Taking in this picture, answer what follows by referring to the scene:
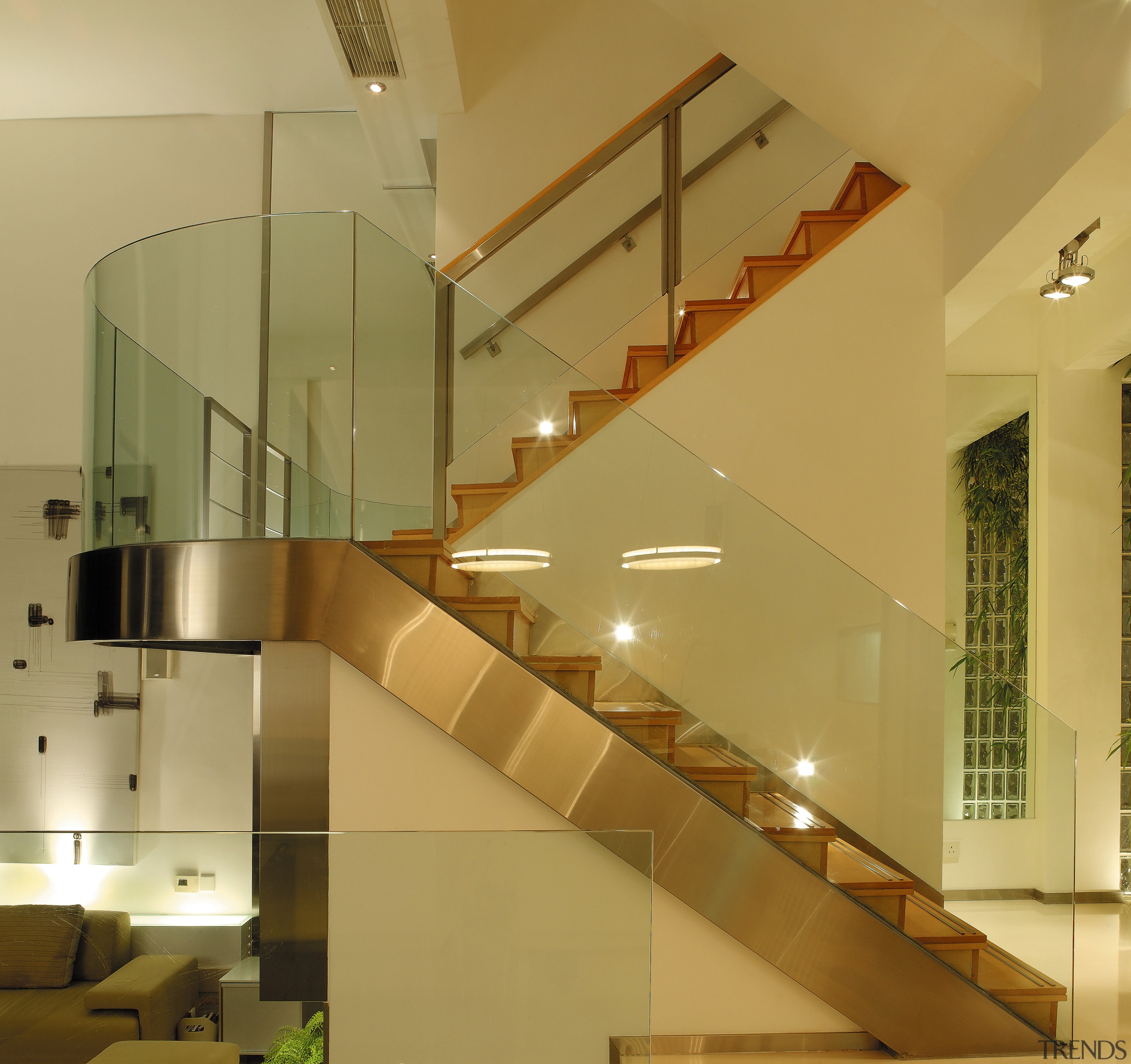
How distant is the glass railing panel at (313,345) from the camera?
2828mm

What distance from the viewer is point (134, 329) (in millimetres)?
3090

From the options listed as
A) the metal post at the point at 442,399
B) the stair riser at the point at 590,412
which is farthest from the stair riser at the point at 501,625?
the stair riser at the point at 590,412

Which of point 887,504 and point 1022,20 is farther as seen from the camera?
point 887,504

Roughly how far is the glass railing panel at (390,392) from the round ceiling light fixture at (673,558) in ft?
2.23

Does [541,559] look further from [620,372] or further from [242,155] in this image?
[242,155]

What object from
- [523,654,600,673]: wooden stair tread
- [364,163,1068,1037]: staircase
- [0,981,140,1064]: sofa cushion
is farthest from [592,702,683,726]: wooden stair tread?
[0,981,140,1064]: sofa cushion

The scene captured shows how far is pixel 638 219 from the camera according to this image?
14.3 ft

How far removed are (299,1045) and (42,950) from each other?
476 millimetres

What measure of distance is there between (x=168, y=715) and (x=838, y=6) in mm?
4735

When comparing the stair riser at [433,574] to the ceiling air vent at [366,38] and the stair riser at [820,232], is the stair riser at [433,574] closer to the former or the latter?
the stair riser at [820,232]

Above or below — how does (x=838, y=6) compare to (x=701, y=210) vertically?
above

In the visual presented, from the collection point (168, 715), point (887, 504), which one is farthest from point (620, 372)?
point (168, 715)

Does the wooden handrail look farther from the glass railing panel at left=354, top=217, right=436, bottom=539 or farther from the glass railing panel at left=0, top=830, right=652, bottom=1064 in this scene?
the glass railing panel at left=0, top=830, right=652, bottom=1064

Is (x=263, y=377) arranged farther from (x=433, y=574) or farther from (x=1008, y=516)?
(x=1008, y=516)
